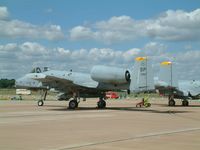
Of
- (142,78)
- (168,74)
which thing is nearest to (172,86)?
(168,74)

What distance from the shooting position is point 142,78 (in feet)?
93.0

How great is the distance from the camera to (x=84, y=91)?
32.2m

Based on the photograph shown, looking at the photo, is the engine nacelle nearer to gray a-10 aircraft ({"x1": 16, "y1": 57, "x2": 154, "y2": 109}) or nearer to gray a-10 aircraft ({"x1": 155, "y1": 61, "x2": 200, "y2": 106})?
gray a-10 aircraft ({"x1": 16, "y1": 57, "x2": 154, "y2": 109})

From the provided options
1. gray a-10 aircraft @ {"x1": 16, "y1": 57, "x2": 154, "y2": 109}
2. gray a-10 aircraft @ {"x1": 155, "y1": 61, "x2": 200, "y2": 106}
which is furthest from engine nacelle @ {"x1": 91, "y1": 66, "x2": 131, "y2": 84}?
gray a-10 aircraft @ {"x1": 155, "y1": 61, "x2": 200, "y2": 106}

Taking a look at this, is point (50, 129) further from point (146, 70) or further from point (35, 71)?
point (35, 71)

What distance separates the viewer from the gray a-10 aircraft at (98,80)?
2844 centimetres

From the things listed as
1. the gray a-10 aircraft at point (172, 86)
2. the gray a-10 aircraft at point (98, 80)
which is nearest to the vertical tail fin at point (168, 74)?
the gray a-10 aircraft at point (172, 86)

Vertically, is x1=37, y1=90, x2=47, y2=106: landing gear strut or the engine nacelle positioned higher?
the engine nacelle

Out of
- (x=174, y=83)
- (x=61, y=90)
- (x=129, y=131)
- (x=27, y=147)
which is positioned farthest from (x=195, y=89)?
(x=27, y=147)

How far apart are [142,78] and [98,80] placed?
146 inches

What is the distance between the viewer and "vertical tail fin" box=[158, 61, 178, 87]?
41.5m

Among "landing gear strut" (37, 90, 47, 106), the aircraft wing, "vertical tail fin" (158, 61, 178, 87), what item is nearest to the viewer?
the aircraft wing

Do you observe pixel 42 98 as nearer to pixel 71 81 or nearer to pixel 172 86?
pixel 71 81

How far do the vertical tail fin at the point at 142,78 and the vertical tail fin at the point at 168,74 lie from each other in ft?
44.2
